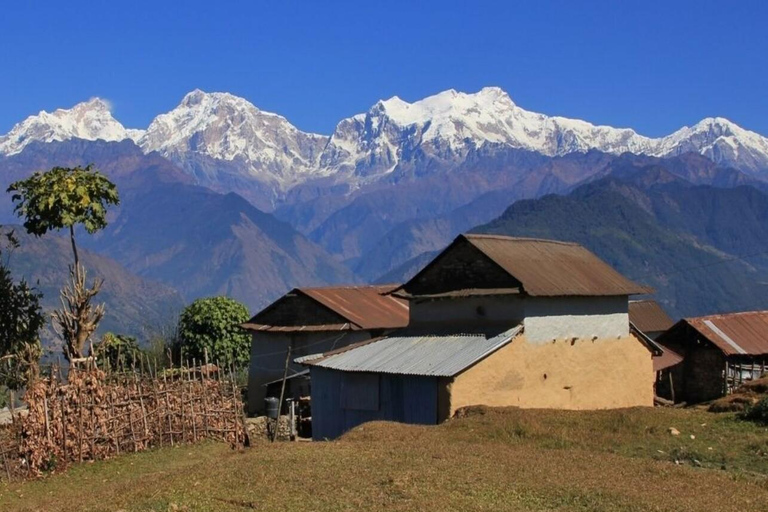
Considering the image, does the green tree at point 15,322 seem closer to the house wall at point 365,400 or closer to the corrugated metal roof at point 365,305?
the house wall at point 365,400

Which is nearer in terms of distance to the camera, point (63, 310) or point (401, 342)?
point (63, 310)

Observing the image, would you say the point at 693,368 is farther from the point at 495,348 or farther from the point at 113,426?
the point at 113,426

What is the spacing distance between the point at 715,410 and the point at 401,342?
421 inches

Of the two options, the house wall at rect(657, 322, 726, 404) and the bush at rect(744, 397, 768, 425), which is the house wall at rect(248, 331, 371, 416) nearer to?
the house wall at rect(657, 322, 726, 404)

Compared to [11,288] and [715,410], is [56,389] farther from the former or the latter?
[715,410]

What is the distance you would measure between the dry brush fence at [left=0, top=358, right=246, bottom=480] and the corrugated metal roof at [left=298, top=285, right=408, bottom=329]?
13198 mm

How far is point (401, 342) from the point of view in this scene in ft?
115

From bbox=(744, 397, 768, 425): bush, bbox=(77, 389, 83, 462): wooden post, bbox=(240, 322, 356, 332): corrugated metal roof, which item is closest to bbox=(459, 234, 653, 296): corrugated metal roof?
bbox=(744, 397, 768, 425): bush

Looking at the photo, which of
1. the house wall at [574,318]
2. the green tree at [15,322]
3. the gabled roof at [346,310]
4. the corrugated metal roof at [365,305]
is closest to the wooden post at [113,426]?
the green tree at [15,322]

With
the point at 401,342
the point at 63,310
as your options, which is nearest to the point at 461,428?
the point at 401,342

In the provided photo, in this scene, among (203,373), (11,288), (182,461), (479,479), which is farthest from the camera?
(11,288)

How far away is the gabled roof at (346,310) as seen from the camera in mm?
42562

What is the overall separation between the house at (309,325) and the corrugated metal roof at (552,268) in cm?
777

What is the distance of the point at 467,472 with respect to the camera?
18641mm
